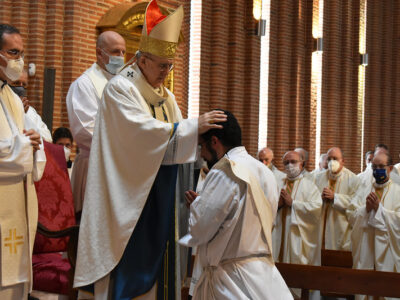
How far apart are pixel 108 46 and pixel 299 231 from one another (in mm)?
5003

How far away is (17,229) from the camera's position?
13.9 feet

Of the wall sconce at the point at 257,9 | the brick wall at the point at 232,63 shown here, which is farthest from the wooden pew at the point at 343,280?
the wall sconce at the point at 257,9

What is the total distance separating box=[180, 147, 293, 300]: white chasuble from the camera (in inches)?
156

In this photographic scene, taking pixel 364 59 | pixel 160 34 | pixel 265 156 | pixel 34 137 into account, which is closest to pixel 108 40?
pixel 160 34

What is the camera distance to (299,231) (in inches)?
387

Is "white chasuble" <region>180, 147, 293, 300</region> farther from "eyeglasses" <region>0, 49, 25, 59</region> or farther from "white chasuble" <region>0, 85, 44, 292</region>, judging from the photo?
"eyeglasses" <region>0, 49, 25, 59</region>

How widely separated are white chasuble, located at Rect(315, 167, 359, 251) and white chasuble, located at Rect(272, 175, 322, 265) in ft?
2.02

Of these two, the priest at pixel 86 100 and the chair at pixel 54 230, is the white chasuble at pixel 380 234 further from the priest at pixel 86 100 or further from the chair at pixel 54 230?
the chair at pixel 54 230

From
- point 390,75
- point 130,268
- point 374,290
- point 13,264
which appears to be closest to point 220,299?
point 130,268

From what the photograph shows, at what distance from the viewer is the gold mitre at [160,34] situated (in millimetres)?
4535

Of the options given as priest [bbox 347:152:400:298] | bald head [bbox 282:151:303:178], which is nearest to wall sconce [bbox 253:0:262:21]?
bald head [bbox 282:151:303:178]

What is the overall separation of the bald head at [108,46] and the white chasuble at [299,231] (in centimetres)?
471

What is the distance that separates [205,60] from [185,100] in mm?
1376

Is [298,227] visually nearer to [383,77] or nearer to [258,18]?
[258,18]
